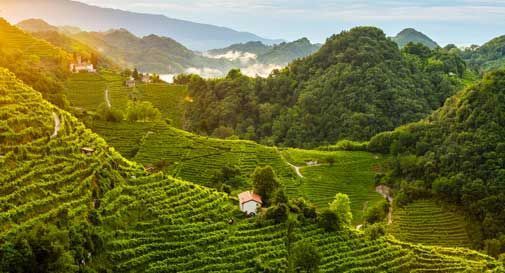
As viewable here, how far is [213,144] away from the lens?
50.2 m

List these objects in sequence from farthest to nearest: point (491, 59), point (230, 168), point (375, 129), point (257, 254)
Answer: point (491, 59)
point (375, 129)
point (230, 168)
point (257, 254)

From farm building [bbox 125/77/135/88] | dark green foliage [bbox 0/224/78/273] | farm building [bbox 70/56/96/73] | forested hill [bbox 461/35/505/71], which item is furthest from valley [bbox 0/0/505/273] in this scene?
forested hill [bbox 461/35/505/71]

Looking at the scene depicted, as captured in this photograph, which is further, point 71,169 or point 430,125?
point 430,125

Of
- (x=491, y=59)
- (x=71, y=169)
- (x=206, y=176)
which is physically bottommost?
(x=206, y=176)

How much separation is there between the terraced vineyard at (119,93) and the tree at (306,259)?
44591 mm

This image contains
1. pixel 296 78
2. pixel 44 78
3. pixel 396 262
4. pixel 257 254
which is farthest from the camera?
pixel 296 78

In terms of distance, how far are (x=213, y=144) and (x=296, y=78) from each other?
33900mm

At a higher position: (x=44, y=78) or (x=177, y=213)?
(x=44, y=78)

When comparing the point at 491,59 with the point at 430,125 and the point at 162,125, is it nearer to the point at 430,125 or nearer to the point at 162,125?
the point at 430,125

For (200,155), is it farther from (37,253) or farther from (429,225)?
(37,253)

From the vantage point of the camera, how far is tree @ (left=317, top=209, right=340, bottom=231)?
29.0 meters

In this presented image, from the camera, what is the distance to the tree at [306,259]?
24.1 metres

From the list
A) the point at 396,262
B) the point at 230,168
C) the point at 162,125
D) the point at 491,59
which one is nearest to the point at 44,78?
the point at 162,125

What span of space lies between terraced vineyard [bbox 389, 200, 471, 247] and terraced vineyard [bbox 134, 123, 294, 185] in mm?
11143
